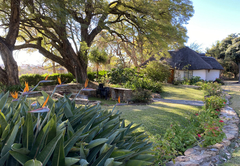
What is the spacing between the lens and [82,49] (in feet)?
38.1

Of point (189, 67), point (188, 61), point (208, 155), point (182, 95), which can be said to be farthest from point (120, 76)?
point (188, 61)

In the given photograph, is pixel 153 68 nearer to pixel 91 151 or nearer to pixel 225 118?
pixel 225 118

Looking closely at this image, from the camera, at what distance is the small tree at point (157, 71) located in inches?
585

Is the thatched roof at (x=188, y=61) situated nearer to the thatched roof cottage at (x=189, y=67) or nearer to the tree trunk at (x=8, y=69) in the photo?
the thatched roof cottage at (x=189, y=67)

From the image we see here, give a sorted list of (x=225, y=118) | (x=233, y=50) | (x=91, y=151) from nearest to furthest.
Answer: (x=91, y=151), (x=225, y=118), (x=233, y=50)

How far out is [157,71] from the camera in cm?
1510

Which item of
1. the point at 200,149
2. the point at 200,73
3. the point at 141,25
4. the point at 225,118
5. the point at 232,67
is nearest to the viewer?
the point at 200,149

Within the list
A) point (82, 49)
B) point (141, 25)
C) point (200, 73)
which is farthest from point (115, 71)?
point (200, 73)

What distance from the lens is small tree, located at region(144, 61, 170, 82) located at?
14867 millimetres

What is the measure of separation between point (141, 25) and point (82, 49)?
4.52 meters

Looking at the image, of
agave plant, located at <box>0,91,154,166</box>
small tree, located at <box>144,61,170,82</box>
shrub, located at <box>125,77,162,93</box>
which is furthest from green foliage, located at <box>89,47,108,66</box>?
agave plant, located at <box>0,91,154,166</box>

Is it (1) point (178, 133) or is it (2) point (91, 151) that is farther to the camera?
(1) point (178, 133)

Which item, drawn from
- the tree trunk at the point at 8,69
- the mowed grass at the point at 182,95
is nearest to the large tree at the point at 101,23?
the tree trunk at the point at 8,69

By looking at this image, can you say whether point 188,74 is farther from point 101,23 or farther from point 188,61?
point 101,23
